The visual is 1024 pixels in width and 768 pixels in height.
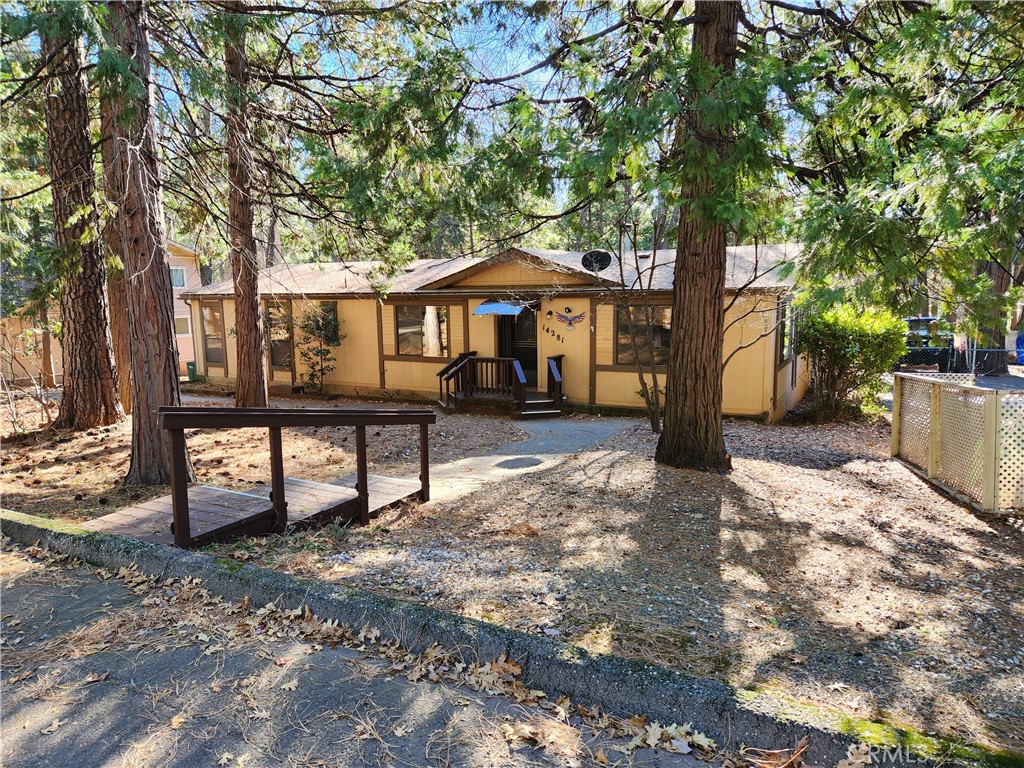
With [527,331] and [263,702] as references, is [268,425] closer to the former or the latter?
[263,702]

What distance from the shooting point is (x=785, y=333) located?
12430mm

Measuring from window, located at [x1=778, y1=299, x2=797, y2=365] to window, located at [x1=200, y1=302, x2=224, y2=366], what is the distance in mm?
14051

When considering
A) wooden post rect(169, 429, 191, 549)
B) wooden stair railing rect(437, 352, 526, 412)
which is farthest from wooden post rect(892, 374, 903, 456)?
wooden post rect(169, 429, 191, 549)

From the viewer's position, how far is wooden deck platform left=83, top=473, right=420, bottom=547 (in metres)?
4.32

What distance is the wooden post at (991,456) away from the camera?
6.41 meters

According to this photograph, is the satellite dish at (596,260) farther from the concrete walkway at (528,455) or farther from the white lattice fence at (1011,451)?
the white lattice fence at (1011,451)

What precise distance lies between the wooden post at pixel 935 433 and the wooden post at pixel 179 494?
8.13 m

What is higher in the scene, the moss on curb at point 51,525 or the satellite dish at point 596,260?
the satellite dish at point 596,260

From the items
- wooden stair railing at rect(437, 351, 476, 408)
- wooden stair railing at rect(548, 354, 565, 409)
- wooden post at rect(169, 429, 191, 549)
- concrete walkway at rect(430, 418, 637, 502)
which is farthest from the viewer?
wooden stair railing at rect(437, 351, 476, 408)

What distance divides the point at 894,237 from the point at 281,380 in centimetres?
1475

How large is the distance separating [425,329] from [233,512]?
10.3m

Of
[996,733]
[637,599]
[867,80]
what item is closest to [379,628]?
[637,599]

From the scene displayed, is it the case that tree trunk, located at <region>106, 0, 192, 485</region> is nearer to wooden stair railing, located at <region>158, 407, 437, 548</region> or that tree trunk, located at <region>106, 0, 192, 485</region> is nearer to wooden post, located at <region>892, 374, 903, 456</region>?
wooden stair railing, located at <region>158, 407, 437, 548</region>

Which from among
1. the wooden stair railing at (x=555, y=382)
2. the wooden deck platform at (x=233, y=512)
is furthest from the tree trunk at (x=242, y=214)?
the wooden stair railing at (x=555, y=382)
